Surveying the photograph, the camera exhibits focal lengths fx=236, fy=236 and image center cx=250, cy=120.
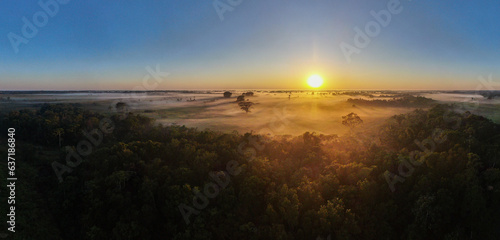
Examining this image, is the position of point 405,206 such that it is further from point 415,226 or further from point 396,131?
point 396,131

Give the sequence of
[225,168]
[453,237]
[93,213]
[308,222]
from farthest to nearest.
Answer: [225,168] < [93,213] < [308,222] < [453,237]

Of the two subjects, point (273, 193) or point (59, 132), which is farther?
point (59, 132)

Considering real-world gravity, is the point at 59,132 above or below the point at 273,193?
above

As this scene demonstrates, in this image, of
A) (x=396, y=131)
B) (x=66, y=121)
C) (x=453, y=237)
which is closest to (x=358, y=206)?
(x=453, y=237)

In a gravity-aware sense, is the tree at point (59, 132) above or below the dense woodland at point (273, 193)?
above

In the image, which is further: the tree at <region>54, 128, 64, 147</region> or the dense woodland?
the tree at <region>54, 128, 64, 147</region>

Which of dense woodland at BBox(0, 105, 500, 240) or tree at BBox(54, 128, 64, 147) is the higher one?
tree at BBox(54, 128, 64, 147)

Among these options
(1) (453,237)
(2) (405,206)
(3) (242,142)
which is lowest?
(1) (453,237)

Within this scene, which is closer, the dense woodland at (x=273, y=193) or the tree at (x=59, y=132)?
the dense woodland at (x=273, y=193)
